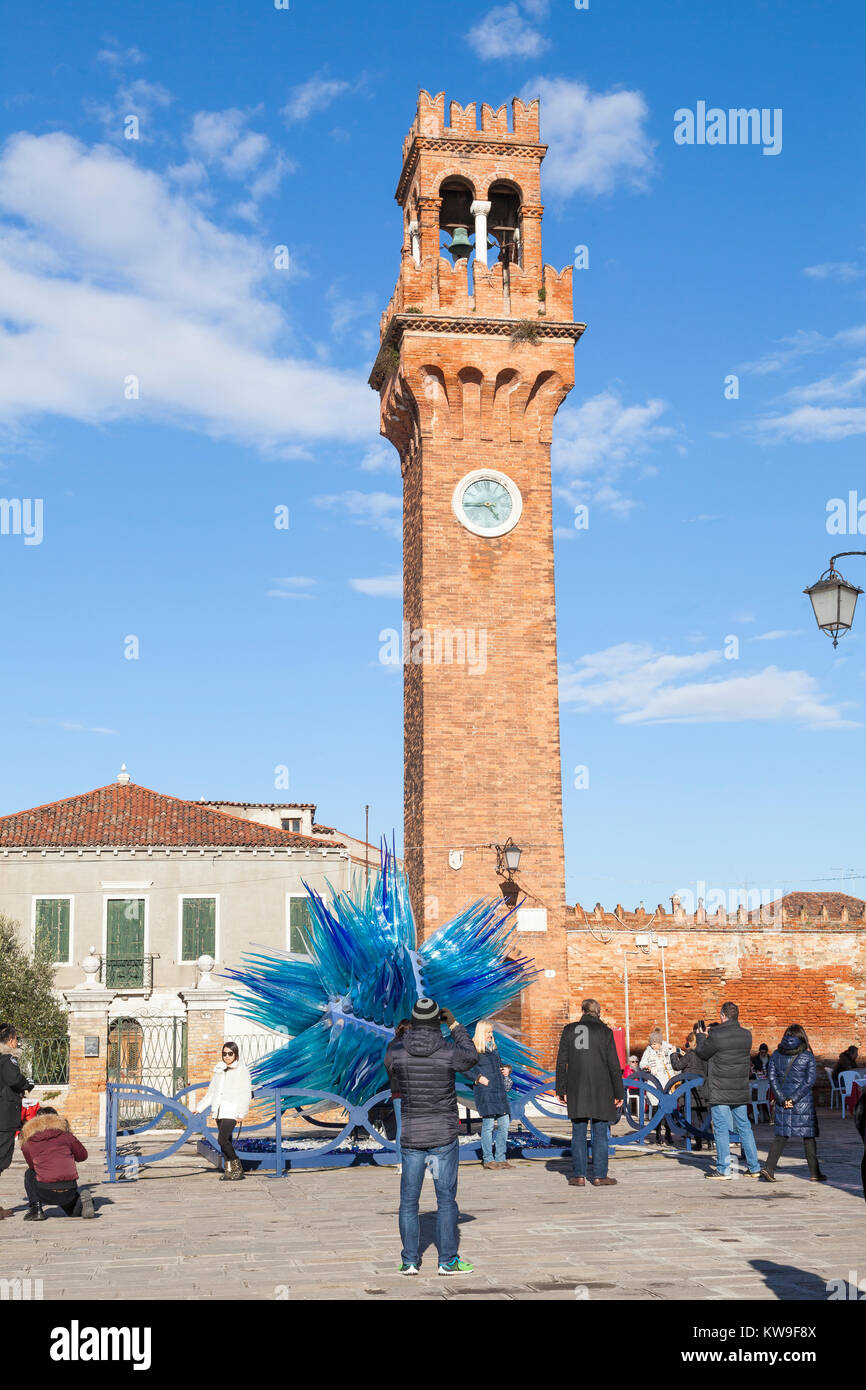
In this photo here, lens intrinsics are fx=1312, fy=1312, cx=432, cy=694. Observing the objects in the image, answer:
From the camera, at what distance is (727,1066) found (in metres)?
11.4

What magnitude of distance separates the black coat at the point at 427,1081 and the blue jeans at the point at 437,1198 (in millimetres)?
73

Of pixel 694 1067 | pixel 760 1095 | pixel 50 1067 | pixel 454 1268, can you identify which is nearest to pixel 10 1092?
pixel 454 1268

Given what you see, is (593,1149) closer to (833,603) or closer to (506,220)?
(833,603)

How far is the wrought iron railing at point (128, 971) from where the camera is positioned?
30266mm

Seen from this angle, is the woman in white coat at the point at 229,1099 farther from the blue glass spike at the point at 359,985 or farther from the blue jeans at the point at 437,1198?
the blue jeans at the point at 437,1198

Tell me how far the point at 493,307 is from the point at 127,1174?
17857mm

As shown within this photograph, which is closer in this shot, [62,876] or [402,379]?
[402,379]

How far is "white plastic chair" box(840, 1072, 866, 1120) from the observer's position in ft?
63.3

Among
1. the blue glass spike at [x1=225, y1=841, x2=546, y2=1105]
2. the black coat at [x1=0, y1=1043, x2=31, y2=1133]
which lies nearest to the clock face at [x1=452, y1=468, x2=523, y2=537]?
the blue glass spike at [x1=225, y1=841, x2=546, y2=1105]

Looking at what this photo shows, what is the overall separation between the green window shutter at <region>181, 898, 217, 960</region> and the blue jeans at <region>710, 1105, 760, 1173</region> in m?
20.6
